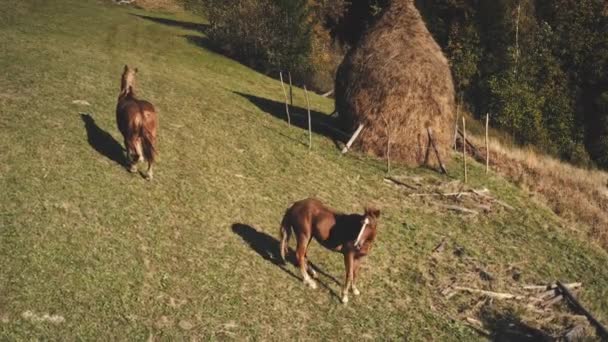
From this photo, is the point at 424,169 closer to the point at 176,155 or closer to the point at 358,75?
the point at 358,75

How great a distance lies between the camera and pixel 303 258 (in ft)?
33.0

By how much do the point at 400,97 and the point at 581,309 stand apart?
890cm

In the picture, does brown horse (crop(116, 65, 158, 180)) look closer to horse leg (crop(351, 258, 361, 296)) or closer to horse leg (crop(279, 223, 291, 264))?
horse leg (crop(279, 223, 291, 264))

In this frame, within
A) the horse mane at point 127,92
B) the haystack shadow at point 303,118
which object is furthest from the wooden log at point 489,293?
the haystack shadow at point 303,118

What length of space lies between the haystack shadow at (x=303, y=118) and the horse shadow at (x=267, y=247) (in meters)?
8.09

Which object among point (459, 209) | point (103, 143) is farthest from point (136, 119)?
point (459, 209)

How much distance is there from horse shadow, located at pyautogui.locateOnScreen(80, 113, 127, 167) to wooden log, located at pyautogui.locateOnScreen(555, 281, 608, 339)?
10.1 m

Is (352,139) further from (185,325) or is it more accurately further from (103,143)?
(185,325)

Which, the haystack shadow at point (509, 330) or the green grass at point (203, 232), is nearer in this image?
the green grass at point (203, 232)

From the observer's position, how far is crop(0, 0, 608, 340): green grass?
344 inches

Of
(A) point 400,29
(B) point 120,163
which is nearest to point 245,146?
(B) point 120,163

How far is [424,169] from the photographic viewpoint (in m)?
18.0

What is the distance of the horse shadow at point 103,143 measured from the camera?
43.2 ft

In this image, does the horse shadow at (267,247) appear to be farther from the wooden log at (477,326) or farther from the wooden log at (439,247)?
the wooden log at (439,247)
